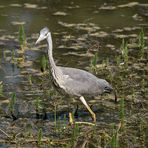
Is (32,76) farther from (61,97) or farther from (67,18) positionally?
(67,18)

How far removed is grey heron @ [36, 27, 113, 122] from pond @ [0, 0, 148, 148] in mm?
279

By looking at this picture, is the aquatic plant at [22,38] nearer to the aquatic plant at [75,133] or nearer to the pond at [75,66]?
the pond at [75,66]

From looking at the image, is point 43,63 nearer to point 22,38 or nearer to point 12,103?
point 22,38

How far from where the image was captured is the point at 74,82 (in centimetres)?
812

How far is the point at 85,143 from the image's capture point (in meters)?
7.43

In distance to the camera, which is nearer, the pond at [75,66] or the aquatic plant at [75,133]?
the aquatic plant at [75,133]

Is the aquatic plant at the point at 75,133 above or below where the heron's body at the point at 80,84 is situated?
below

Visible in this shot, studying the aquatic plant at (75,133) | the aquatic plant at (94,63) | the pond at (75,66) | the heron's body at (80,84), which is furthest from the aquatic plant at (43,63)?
the aquatic plant at (75,133)

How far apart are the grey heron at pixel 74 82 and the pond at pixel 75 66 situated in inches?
11.0

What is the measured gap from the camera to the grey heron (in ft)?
Answer: 26.1

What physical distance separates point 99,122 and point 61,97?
1.00 meters

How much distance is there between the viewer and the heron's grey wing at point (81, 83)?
8.06m

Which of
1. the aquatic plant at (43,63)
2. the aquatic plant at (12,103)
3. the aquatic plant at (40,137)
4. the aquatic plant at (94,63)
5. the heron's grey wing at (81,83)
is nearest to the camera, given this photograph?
the aquatic plant at (40,137)

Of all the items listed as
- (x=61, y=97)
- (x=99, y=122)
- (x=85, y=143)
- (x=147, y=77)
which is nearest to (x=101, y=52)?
(x=147, y=77)
